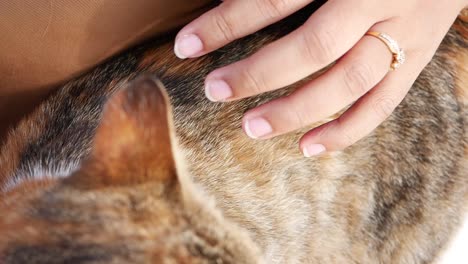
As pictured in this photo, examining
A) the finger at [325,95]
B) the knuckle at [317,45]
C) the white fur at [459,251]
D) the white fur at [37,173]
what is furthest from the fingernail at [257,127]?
the white fur at [459,251]

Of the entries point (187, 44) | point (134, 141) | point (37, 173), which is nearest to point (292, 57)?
point (187, 44)

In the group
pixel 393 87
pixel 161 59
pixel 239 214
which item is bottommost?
pixel 239 214

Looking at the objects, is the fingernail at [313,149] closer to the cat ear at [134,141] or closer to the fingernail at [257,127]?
the fingernail at [257,127]

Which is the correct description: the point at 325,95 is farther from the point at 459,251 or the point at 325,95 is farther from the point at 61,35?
the point at 459,251

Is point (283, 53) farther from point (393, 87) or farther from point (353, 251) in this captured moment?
point (353, 251)

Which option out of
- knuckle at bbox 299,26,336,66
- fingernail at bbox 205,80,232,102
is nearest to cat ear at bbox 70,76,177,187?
fingernail at bbox 205,80,232,102

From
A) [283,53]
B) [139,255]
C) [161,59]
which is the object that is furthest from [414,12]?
[139,255]

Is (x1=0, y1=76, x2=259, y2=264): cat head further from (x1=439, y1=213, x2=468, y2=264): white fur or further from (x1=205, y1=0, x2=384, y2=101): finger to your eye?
(x1=439, y1=213, x2=468, y2=264): white fur
